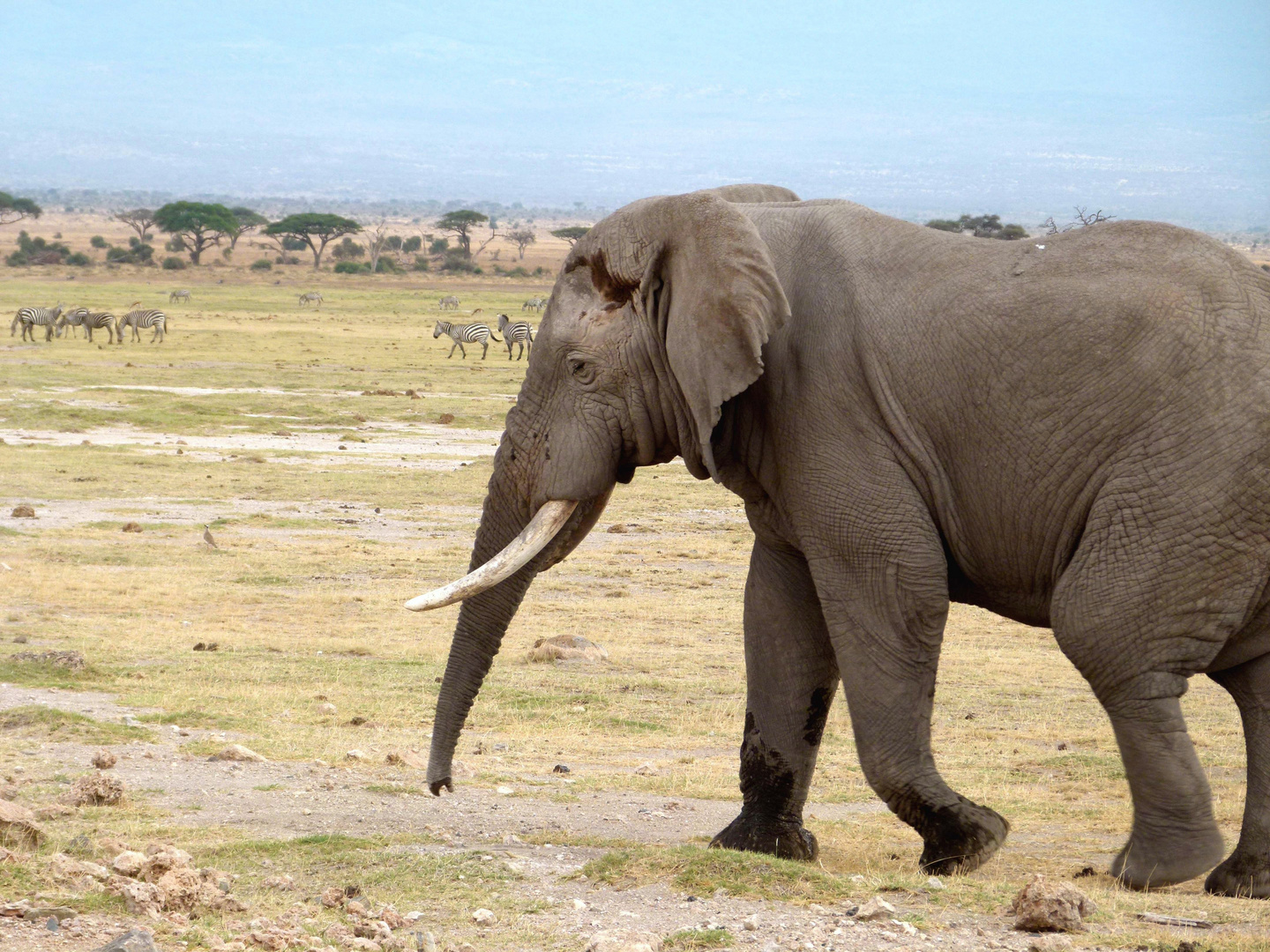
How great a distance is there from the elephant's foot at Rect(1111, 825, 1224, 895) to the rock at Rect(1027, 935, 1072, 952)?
1.02m

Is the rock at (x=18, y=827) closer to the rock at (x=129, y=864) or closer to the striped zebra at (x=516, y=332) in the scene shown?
the rock at (x=129, y=864)

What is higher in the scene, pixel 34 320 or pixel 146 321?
pixel 146 321

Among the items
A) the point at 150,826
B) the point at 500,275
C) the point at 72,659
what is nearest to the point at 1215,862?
the point at 150,826

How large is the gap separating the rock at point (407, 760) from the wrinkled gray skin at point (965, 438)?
1938 millimetres

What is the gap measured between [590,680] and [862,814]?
10.5 ft

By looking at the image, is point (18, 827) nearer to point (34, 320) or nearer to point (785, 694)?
point (785, 694)

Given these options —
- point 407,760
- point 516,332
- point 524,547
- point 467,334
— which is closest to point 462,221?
point 516,332

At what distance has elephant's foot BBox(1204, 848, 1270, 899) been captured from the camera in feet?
18.7

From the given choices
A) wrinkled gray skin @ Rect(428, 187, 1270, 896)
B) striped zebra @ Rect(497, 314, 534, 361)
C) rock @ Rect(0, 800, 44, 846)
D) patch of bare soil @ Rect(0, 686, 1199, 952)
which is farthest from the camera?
striped zebra @ Rect(497, 314, 534, 361)

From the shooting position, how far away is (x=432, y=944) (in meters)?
4.54

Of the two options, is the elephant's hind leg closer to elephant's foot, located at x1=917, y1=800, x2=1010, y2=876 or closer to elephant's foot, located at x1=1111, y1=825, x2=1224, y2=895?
elephant's foot, located at x1=1111, y1=825, x2=1224, y2=895

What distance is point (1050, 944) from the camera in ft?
15.0

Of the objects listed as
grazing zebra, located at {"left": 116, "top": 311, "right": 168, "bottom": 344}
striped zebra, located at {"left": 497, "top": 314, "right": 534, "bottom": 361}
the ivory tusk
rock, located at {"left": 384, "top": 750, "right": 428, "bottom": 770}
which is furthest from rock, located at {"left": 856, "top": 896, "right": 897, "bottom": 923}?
grazing zebra, located at {"left": 116, "top": 311, "right": 168, "bottom": 344}

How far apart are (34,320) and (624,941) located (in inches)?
1617
